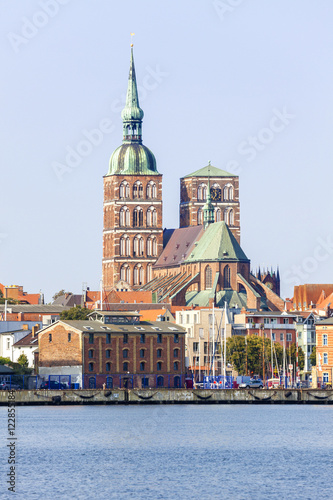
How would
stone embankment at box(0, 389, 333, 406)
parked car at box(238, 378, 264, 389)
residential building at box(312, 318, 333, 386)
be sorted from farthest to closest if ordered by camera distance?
residential building at box(312, 318, 333, 386) < parked car at box(238, 378, 264, 389) < stone embankment at box(0, 389, 333, 406)

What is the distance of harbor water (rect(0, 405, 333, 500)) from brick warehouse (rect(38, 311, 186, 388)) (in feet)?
74.4

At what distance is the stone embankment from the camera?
463 ft

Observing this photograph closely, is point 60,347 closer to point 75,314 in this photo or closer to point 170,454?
point 75,314

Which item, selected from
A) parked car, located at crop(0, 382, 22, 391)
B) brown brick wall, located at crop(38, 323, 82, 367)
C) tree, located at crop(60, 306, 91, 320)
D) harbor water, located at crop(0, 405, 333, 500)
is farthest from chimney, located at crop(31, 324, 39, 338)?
harbor water, located at crop(0, 405, 333, 500)

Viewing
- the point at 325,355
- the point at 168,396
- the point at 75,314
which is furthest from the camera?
the point at 75,314

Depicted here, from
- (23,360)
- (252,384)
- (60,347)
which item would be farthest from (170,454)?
(23,360)

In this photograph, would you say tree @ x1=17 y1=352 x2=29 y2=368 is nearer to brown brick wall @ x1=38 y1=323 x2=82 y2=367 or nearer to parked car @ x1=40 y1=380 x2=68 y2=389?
brown brick wall @ x1=38 y1=323 x2=82 y2=367

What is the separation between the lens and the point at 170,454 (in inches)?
3725

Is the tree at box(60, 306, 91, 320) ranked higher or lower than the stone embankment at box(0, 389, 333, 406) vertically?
higher

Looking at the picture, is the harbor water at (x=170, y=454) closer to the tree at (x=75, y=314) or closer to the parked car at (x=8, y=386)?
the parked car at (x=8, y=386)

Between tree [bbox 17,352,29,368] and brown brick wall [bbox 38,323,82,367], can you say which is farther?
tree [bbox 17,352,29,368]

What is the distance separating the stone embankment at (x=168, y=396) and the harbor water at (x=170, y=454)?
622 cm

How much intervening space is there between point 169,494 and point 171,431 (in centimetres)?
3401

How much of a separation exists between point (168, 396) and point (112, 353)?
17.8 meters
